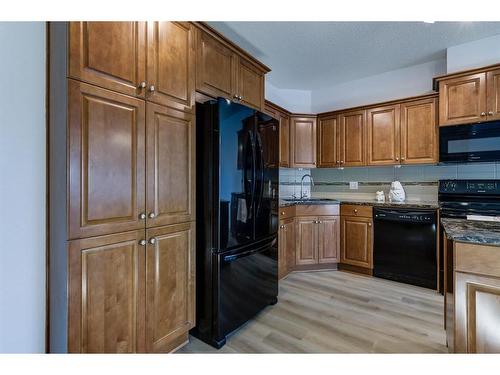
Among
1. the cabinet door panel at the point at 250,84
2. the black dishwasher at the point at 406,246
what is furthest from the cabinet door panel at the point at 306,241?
the cabinet door panel at the point at 250,84

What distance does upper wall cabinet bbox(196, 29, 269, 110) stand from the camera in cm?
182

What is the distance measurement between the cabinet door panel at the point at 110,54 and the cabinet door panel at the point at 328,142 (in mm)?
2784

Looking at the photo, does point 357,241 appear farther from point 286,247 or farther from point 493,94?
point 493,94

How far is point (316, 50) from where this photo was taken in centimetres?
281

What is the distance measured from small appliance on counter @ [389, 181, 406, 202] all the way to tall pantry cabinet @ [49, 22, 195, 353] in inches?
107

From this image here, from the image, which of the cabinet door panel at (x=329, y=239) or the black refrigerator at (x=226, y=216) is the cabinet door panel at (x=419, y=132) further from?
the black refrigerator at (x=226, y=216)

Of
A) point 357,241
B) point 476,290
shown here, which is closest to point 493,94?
point 357,241

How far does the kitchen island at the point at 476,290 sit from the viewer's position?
1.13 meters

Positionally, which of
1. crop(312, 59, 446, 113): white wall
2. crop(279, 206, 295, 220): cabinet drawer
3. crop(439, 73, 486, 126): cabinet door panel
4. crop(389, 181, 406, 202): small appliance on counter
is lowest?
crop(279, 206, 295, 220): cabinet drawer

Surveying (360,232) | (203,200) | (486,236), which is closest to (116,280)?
(203,200)

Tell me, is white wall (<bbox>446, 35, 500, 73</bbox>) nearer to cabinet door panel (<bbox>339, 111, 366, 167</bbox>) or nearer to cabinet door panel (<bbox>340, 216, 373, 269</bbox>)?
cabinet door panel (<bbox>339, 111, 366, 167</bbox>)

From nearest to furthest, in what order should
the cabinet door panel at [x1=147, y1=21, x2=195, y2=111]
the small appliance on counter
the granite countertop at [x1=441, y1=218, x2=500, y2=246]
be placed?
the granite countertop at [x1=441, y1=218, x2=500, y2=246] < the cabinet door panel at [x1=147, y1=21, x2=195, y2=111] < the small appliance on counter

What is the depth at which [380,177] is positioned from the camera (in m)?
3.51

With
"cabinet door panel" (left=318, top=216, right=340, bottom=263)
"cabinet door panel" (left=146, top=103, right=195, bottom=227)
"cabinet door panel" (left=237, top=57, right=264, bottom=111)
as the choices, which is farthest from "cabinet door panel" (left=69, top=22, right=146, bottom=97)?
"cabinet door panel" (left=318, top=216, right=340, bottom=263)
